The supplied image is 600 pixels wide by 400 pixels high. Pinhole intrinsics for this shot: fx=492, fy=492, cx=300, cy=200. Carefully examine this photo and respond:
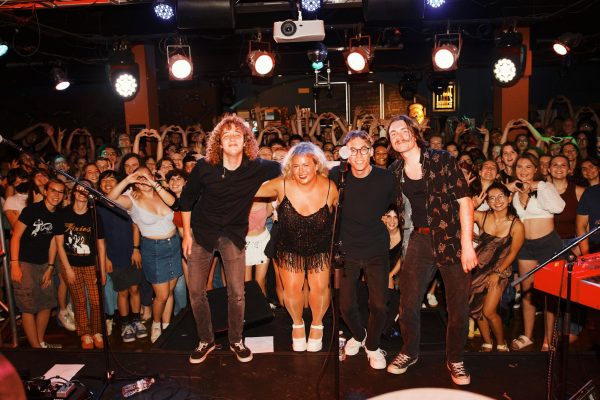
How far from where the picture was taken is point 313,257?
3.64 meters

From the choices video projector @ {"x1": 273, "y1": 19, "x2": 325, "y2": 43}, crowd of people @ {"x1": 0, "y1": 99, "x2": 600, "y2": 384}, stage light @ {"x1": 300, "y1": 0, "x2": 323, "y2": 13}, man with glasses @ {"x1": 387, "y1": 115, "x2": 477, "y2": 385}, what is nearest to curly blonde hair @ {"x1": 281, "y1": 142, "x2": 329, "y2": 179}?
crowd of people @ {"x1": 0, "y1": 99, "x2": 600, "y2": 384}

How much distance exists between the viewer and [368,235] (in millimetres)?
3465

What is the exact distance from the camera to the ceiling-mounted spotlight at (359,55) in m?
7.14

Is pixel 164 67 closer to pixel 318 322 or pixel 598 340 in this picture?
pixel 318 322

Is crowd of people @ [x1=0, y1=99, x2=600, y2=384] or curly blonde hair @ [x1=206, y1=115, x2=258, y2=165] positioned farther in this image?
curly blonde hair @ [x1=206, y1=115, x2=258, y2=165]

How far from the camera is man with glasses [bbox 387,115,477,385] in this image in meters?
3.12

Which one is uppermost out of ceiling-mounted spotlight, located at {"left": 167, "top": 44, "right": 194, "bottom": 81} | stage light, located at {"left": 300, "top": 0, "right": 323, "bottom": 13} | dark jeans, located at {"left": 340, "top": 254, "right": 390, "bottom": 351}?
stage light, located at {"left": 300, "top": 0, "right": 323, "bottom": 13}

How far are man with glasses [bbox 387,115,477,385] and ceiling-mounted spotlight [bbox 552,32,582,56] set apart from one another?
5.79 metres

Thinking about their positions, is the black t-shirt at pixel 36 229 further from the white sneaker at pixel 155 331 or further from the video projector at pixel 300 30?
the video projector at pixel 300 30

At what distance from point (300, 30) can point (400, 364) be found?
3526 millimetres

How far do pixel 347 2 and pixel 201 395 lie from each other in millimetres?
4182

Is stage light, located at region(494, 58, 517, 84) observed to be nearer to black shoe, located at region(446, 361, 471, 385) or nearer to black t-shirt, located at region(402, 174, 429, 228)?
black t-shirt, located at region(402, 174, 429, 228)

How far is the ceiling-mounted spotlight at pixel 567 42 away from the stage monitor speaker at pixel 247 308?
20.6 feet

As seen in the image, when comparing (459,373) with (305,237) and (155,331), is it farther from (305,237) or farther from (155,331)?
(155,331)
